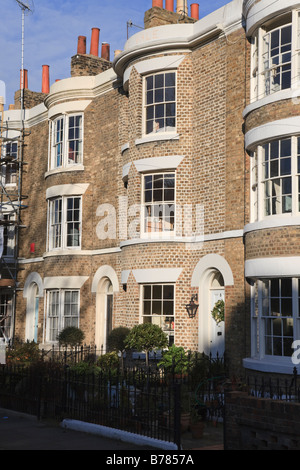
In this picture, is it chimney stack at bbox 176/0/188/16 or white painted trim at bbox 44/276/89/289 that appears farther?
white painted trim at bbox 44/276/89/289

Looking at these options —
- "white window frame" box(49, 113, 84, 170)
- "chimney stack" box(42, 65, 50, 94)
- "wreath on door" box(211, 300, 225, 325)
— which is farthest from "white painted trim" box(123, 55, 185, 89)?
"chimney stack" box(42, 65, 50, 94)

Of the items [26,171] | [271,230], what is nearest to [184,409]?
[271,230]

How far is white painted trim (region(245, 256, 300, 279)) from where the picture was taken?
14.3 metres

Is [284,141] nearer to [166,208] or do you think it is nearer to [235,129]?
[235,129]

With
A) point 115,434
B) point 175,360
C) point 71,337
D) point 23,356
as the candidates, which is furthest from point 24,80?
point 115,434

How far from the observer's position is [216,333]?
17922 mm

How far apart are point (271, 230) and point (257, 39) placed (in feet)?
18.0

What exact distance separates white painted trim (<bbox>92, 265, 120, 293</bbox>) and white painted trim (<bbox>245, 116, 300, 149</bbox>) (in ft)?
25.9

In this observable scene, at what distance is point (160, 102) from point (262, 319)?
26.2 feet

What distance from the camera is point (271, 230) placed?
49.0ft

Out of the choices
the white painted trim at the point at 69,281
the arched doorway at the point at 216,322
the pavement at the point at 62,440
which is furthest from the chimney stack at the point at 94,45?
the pavement at the point at 62,440

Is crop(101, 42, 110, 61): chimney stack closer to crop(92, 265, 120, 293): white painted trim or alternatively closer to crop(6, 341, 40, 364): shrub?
crop(92, 265, 120, 293): white painted trim

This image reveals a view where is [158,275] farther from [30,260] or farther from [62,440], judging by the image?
[30,260]

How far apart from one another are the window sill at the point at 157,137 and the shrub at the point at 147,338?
584cm
